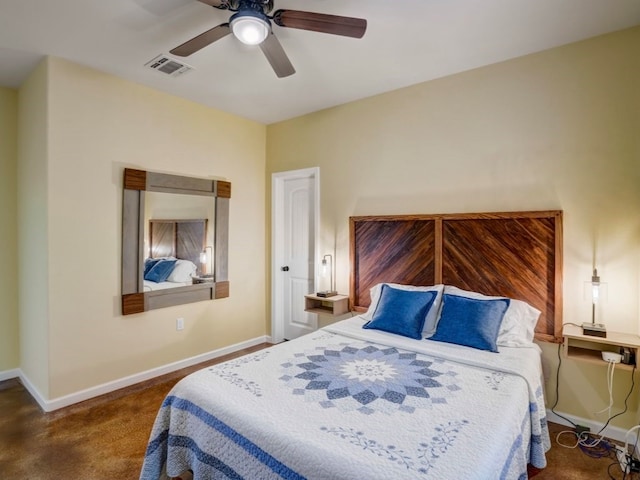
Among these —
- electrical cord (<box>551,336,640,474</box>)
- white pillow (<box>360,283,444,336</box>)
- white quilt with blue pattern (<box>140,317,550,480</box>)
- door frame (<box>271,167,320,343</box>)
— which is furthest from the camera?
door frame (<box>271,167,320,343</box>)

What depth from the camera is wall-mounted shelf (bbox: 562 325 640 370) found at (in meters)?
2.15

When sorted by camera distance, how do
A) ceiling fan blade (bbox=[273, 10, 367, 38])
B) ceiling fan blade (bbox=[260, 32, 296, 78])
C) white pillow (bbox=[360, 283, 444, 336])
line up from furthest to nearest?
1. white pillow (bbox=[360, 283, 444, 336])
2. ceiling fan blade (bbox=[260, 32, 296, 78])
3. ceiling fan blade (bbox=[273, 10, 367, 38])

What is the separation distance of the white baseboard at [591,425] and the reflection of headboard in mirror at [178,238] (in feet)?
11.2

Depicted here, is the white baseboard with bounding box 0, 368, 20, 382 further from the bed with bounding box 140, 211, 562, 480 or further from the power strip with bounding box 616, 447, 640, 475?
the power strip with bounding box 616, 447, 640, 475

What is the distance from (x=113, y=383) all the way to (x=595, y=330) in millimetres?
3770

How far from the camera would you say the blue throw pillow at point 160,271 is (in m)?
3.36

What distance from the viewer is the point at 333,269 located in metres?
3.82

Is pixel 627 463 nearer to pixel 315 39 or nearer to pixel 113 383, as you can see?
pixel 315 39

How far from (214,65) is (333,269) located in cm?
224

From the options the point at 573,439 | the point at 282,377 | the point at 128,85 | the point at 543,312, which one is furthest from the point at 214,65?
the point at 573,439

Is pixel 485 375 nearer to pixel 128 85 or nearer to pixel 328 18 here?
pixel 328 18

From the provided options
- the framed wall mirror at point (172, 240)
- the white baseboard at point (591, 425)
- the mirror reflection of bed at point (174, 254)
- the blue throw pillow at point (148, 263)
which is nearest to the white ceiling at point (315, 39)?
the framed wall mirror at point (172, 240)

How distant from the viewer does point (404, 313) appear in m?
2.66

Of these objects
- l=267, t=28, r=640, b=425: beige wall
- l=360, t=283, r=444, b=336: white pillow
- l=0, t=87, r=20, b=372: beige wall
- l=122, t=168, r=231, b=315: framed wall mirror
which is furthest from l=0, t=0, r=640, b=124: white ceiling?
l=360, t=283, r=444, b=336: white pillow
